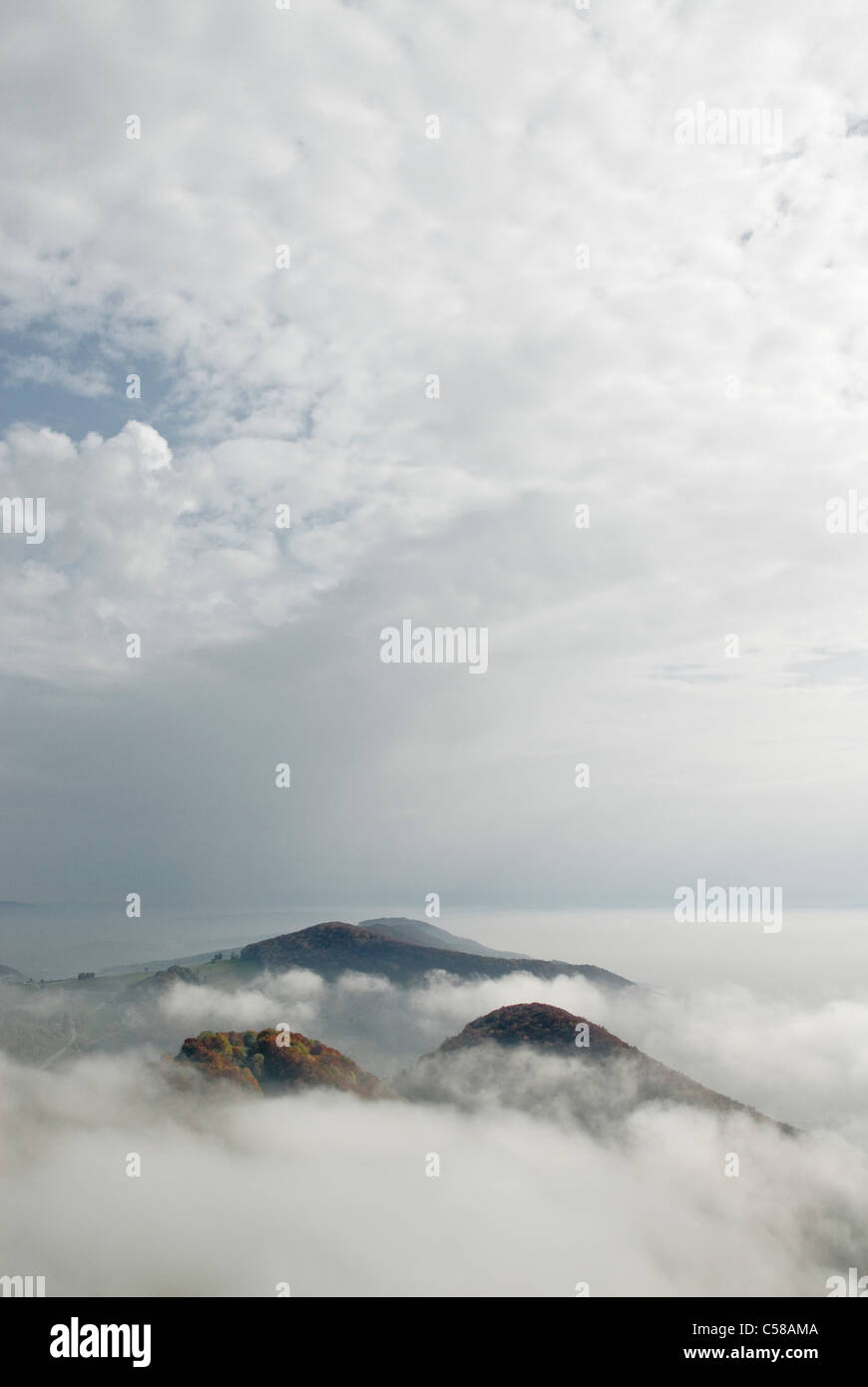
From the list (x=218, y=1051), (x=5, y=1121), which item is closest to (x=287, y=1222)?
(x=218, y=1051)

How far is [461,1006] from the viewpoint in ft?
529

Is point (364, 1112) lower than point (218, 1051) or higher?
lower

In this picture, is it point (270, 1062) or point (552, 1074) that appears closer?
point (270, 1062)

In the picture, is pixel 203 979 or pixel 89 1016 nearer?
pixel 89 1016

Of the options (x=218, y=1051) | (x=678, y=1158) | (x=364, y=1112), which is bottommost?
(x=678, y=1158)

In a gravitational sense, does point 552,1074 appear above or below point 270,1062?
below

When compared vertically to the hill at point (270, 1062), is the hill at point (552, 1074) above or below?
below

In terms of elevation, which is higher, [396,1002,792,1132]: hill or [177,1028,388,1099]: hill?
[177,1028,388,1099]: hill

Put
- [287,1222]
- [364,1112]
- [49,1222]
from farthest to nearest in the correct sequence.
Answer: [364,1112] < [287,1222] < [49,1222]

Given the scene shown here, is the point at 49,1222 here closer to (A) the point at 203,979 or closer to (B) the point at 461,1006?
(A) the point at 203,979

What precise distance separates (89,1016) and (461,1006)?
72357mm

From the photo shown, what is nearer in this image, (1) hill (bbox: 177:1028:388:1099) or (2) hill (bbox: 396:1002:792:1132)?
(1) hill (bbox: 177:1028:388:1099)

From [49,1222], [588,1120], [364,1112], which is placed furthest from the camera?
[588,1120]

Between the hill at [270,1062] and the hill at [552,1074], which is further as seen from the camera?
the hill at [552,1074]
